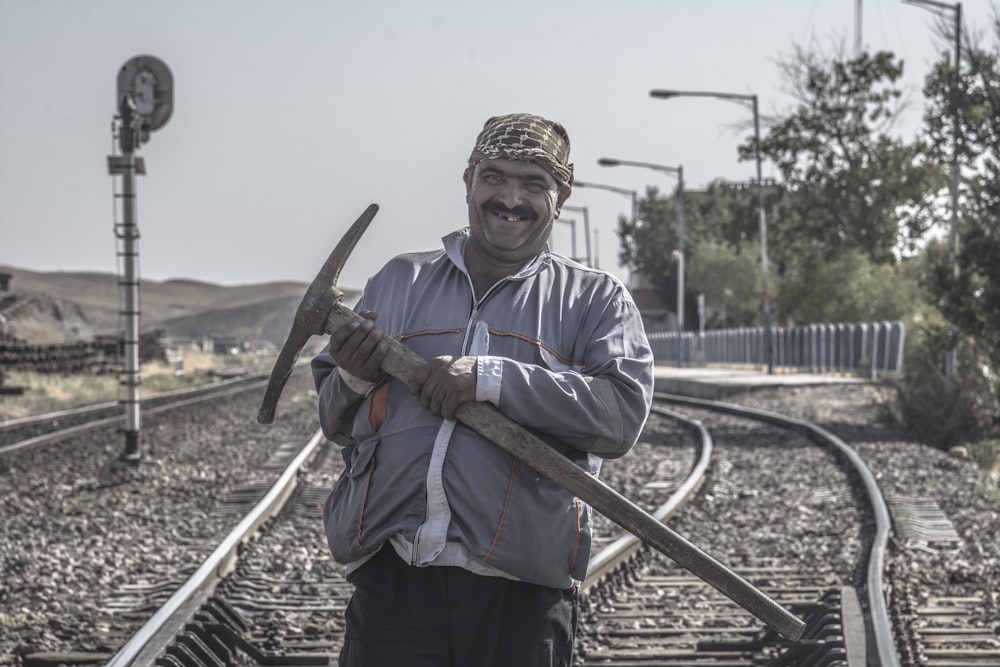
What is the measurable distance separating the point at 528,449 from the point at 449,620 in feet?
1.29

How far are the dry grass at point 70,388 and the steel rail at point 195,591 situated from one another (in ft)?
24.8

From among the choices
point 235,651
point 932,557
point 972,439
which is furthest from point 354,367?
point 972,439

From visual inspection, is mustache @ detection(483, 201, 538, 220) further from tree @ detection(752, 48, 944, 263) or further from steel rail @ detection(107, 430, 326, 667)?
tree @ detection(752, 48, 944, 263)

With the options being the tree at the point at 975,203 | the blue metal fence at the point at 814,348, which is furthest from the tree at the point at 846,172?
the tree at the point at 975,203

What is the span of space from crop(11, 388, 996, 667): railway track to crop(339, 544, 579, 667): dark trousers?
7.75 ft

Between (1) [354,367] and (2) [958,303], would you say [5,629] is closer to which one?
(1) [354,367]

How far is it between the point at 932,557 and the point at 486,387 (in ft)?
19.1

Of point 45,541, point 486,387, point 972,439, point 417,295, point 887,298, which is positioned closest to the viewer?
point 486,387

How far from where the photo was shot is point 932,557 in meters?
7.85

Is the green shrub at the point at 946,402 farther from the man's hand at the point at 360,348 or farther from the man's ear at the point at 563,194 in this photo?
the man's hand at the point at 360,348

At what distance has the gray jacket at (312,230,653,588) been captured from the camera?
2.74 m

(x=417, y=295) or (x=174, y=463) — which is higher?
(x=417, y=295)

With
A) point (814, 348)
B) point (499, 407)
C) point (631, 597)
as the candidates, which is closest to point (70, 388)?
point (814, 348)

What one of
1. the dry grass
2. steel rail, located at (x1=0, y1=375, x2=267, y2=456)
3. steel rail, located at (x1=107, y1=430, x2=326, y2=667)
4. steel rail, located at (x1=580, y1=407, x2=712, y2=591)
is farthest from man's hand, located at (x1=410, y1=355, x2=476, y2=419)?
the dry grass
